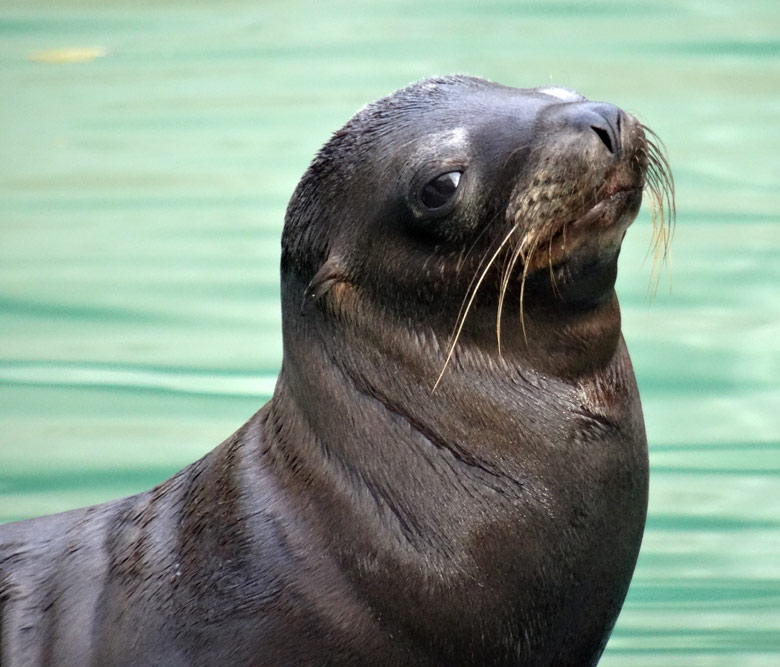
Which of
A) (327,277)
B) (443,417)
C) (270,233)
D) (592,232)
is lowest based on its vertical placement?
(270,233)

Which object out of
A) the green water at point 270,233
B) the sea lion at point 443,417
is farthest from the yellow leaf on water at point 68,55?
the sea lion at point 443,417

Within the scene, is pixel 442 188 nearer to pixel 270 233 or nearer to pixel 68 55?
pixel 270 233

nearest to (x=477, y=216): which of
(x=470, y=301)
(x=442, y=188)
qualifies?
(x=442, y=188)

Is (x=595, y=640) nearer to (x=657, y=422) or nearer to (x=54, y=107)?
(x=657, y=422)

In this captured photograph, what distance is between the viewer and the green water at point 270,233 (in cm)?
554

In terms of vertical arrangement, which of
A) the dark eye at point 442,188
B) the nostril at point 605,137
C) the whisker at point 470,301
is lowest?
the whisker at point 470,301

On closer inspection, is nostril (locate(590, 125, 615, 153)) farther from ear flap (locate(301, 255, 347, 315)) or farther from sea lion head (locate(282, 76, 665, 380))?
ear flap (locate(301, 255, 347, 315))

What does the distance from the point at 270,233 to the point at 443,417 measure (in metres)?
4.37

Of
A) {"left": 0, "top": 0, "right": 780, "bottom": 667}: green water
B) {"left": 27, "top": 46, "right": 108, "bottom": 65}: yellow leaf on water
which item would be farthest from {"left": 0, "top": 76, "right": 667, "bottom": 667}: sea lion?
{"left": 27, "top": 46, "right": 108, "bottom": 65}: yellow leaf on water

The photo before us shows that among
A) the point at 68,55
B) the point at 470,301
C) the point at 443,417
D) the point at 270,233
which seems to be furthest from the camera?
the point at 68,55

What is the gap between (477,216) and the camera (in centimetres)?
346

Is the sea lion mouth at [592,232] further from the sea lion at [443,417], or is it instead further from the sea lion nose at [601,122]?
the sea lion nose at [601,122]

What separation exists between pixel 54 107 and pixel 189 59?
0.97 meters

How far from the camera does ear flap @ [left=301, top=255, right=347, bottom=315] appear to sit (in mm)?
3572
